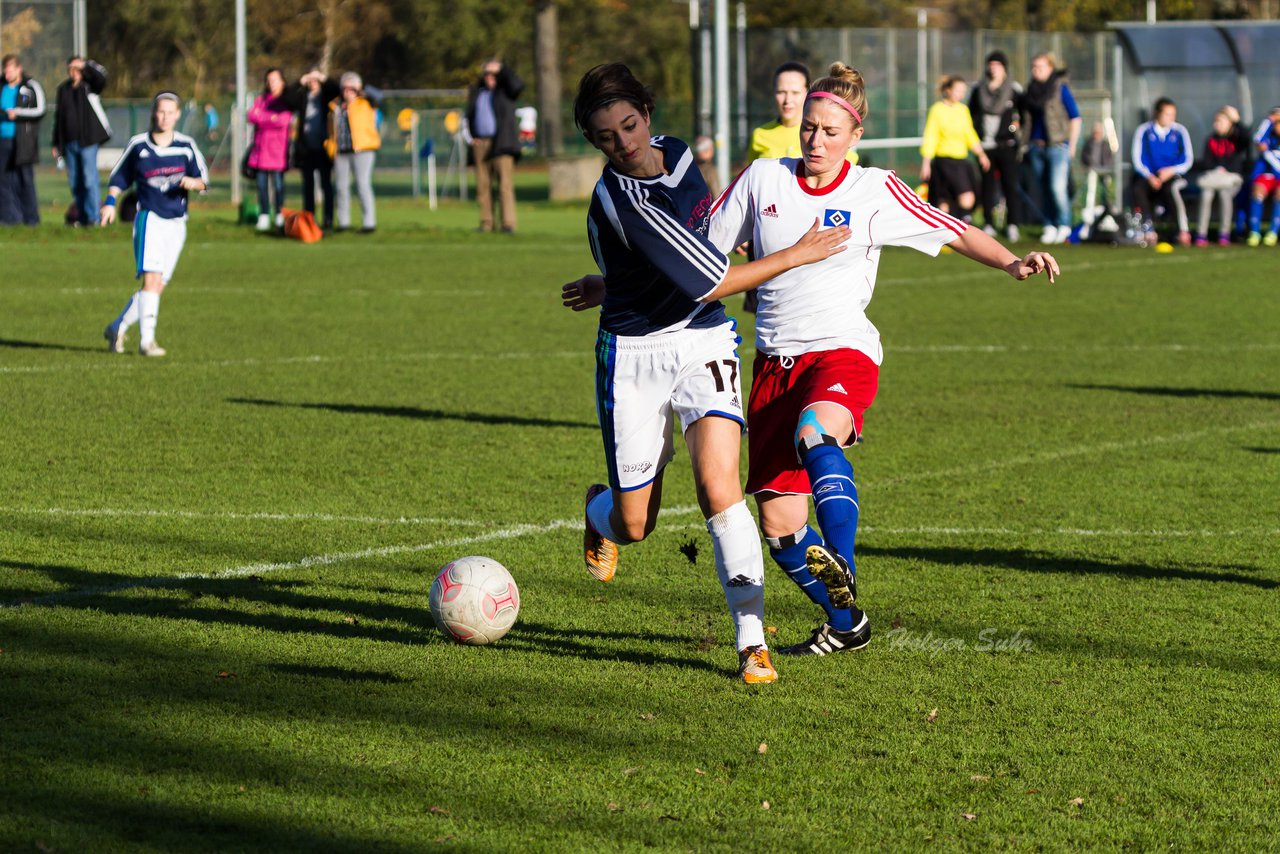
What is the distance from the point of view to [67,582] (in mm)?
6855

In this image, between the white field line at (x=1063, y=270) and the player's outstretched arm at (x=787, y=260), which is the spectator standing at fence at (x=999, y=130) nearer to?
the white field line at (x=1063, y=270)

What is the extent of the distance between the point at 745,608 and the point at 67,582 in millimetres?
2738

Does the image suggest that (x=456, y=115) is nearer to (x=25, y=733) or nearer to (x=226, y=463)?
(x=226, y=463)

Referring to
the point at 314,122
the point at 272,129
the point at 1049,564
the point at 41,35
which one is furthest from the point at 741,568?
the point at 41,35

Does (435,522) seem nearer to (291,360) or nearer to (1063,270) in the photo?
(291,360)

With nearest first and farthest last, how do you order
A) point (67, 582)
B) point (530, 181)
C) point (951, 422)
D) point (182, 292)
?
point (67, 582) → point (951, 422) → point (182, 292) → point (530, 181)

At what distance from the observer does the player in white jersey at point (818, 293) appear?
5977 millimetres

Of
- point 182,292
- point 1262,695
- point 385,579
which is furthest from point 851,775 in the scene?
point 182,292

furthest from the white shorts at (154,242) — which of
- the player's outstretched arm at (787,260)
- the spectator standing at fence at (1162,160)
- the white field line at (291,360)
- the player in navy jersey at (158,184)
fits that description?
the spectator standing at fence at (1162,160)

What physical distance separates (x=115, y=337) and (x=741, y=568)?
9.87m

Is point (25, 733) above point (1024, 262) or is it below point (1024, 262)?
below

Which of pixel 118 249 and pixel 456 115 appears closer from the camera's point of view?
pixel 118 249

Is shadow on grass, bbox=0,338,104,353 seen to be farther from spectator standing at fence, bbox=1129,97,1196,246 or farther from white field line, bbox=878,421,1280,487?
spectator standing at fence, bbox=1129,97,1196,246

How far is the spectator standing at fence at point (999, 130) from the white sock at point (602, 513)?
63.2 ft
